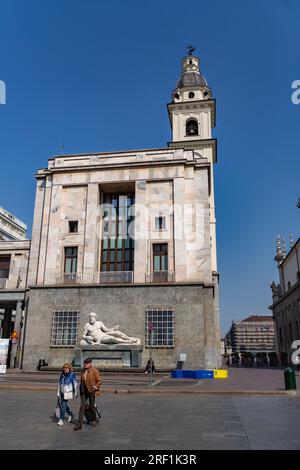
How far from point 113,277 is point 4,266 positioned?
446 inches

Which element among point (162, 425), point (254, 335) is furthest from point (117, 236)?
point (254, 335)

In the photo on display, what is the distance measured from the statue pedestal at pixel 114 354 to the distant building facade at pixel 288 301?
1227 inches

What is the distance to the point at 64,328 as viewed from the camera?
31062mm

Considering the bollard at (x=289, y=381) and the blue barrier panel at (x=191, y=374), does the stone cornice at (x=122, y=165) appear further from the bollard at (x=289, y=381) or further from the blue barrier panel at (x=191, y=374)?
the bollard at (x=289, y=381)

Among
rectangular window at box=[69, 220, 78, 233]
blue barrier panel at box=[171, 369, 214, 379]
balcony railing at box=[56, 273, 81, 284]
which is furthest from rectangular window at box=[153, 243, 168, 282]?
blue barrier panel at box=[171, 369, 214, 379]

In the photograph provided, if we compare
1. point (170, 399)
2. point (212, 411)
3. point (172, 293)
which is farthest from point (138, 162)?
point (212, 411)

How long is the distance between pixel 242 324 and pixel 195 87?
127051 millimetres

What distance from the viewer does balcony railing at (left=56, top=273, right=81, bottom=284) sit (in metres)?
32.9

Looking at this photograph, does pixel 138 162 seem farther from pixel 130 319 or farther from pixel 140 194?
pixel 130 319

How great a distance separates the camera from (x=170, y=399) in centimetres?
1465

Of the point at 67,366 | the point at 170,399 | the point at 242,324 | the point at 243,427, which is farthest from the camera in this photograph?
the point at 242,324

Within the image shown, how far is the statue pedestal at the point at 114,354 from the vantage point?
28781mm

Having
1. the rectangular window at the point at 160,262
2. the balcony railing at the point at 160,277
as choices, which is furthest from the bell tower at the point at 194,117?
the balcony railing at the point at 160,277

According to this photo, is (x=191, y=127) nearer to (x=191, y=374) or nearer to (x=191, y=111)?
(x=191, y=111)
